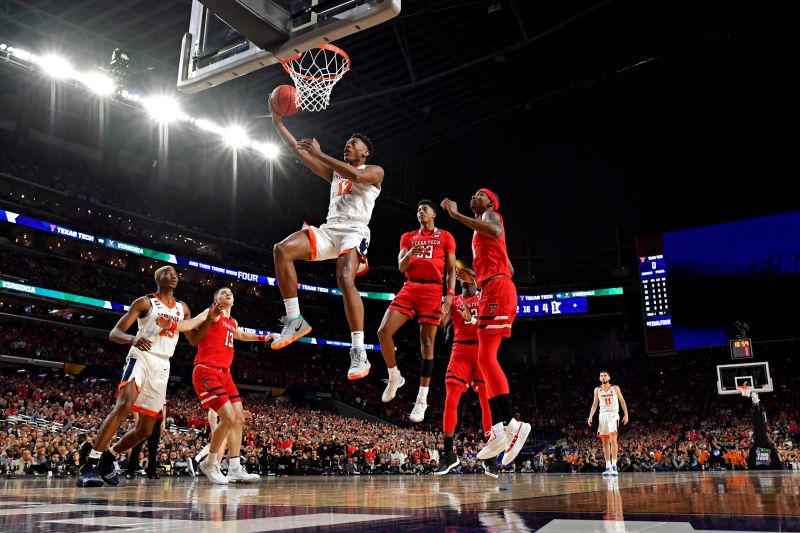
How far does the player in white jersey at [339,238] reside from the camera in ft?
16.4

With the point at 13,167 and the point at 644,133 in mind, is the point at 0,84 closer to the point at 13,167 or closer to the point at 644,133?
the point at 13,167

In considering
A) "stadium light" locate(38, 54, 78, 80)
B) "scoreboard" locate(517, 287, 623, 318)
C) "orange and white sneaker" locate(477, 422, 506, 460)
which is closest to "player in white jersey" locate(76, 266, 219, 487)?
"orange and white sneaker" locate(477, 422, 506, 460)

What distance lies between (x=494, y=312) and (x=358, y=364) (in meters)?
1.44

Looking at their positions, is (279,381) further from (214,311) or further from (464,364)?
(464,364)

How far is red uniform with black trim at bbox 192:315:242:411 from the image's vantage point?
6945 millimetres

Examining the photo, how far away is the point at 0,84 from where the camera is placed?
1019 inches

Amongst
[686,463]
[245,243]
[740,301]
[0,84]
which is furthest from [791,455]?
[0,84]

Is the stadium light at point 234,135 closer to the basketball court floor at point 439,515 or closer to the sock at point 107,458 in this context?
the sock at point 107,458

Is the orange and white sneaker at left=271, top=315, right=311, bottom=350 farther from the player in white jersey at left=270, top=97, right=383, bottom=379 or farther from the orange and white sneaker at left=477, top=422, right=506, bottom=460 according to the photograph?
the orange and white sneaker at left=477, top=422, right=506, bottom=460

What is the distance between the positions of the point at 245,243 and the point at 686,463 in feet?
70.7

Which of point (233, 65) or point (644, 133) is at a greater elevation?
point (644, 133)

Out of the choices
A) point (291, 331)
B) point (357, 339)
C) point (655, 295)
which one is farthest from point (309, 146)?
point (655, 295)

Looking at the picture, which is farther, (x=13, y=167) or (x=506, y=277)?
(x=13, y=167)

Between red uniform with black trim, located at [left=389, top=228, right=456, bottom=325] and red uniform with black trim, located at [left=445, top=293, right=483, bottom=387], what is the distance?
1.42 ft
